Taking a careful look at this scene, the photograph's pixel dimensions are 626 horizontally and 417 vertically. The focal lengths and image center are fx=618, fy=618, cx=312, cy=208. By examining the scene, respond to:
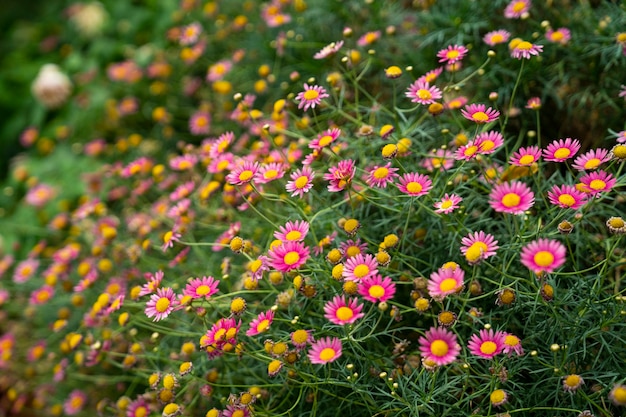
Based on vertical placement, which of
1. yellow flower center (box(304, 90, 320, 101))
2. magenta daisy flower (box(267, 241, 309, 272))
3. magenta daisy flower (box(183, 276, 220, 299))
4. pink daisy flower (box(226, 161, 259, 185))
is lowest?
magenta daisy flower (box(183, 276, 220, 299))

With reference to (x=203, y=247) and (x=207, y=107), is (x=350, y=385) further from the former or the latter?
(x=207, y=107)

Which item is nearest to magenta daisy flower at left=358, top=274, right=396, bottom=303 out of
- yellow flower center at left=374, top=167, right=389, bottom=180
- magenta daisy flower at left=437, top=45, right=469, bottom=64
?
yellow flower center at left=374, top=167, right=389, bottom=180

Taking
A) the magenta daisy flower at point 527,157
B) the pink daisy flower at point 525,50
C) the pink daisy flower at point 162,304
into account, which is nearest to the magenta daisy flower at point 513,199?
the magenta daisy flower at point 527,157

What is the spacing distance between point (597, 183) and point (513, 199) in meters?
0.19

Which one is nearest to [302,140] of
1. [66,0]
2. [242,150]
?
[242,150]

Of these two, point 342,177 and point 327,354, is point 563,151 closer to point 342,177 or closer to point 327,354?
point 342,177

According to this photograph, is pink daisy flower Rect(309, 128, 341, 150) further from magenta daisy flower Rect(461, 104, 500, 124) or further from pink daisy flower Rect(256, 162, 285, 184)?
magenta daisy flower Rect(461, 104, 500, 124)

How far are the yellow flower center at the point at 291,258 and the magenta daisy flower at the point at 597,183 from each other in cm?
57

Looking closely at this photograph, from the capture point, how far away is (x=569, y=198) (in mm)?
1179

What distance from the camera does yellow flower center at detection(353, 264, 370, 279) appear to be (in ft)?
3.90

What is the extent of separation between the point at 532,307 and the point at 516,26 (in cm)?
108

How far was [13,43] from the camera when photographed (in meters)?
3.84

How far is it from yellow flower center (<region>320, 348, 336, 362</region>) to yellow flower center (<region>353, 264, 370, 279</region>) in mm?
149

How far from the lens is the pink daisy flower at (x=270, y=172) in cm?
144
